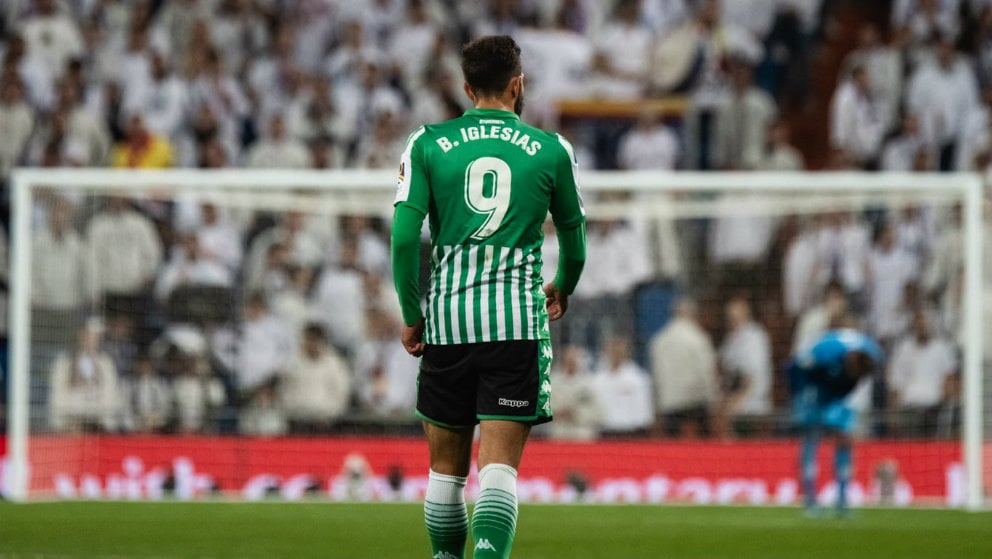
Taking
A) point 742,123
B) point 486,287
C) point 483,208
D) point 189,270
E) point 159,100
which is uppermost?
point 159,100

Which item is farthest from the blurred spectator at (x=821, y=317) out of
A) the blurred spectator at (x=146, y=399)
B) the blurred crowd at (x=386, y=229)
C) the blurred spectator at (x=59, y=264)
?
the blurred spectator at (x=59, y=264)

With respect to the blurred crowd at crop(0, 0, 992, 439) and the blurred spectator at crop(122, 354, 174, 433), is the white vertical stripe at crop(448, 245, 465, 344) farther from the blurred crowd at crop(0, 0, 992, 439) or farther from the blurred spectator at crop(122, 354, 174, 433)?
the blurred spectator at crop(122, 354, 174, 433)

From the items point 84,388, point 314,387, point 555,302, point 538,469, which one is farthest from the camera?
point 314,387

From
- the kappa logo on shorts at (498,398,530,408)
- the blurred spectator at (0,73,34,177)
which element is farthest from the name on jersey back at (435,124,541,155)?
the blurred spectator at (0,73,34,177)

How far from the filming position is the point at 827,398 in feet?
45.0

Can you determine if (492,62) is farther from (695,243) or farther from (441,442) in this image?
(695,243)

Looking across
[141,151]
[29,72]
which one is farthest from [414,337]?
[29,72]

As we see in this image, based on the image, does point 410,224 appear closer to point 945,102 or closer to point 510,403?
point 510,403

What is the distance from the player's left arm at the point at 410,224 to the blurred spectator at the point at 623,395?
970cm

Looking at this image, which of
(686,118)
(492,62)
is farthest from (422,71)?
(492,62)

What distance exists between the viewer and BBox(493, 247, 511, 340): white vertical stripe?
5.91 m

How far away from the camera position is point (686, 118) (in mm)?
18312

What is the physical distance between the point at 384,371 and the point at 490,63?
33.3 ft

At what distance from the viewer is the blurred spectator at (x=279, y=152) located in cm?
1783
